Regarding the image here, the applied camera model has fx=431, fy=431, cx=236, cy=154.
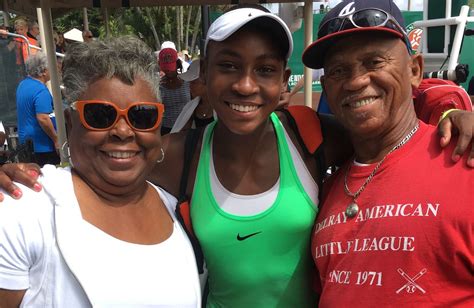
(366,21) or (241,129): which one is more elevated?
(366,21)

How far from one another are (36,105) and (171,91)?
1.60 m

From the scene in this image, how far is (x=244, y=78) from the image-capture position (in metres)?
1.68

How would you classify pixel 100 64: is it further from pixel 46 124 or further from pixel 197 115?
pixel 46 124

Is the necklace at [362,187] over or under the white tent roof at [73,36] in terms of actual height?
under

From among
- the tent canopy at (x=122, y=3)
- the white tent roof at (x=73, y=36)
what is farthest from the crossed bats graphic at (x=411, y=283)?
the white tent roof at (x=73, y=36)

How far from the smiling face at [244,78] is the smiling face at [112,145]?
13.4 inches

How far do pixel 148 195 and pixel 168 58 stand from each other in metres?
3.66

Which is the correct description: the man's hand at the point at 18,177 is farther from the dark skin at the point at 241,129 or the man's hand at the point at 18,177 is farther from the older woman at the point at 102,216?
the dark skin at the point at 241,129

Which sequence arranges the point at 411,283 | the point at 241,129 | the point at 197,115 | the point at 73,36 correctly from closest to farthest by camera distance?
the point at 411,283 < the point at 241,129 < the point at 197,115 < the point at 73,36

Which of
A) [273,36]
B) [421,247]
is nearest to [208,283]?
[421,247]

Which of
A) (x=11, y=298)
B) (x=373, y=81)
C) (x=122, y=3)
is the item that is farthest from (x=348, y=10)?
(x=122, y=3)

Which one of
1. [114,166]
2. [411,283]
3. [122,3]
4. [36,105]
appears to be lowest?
[36,105]

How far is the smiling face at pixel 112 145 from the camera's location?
4.61ft

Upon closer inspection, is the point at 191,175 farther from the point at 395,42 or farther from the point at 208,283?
the point at 395,42
